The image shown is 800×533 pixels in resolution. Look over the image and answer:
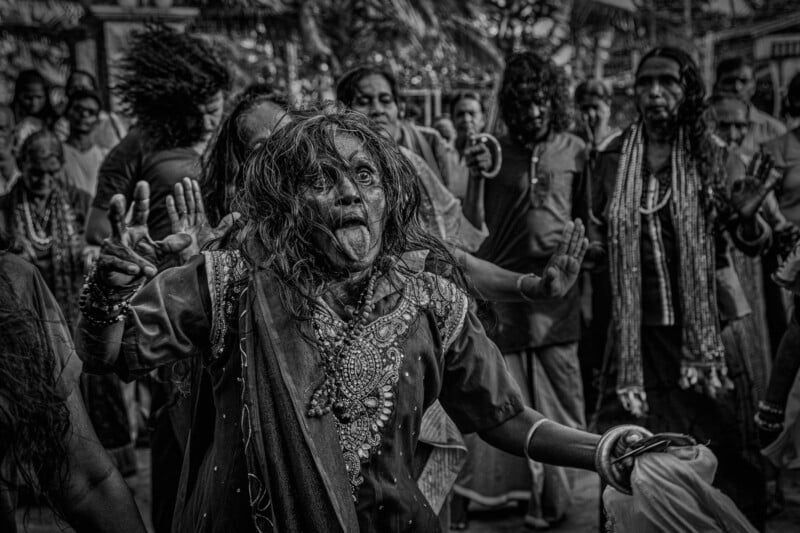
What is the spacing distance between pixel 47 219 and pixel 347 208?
4.32m

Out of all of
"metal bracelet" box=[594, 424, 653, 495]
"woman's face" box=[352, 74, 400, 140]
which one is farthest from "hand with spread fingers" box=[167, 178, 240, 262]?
"metal bracelet" box=[594, 424, 653, 495]

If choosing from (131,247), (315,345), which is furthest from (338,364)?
(131,247)

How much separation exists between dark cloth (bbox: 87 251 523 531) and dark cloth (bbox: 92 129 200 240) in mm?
2131

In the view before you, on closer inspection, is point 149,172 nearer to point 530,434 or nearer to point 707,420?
point 530,434

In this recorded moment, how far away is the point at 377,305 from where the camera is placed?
2629 millimetres

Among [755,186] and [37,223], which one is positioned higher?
[755,186]

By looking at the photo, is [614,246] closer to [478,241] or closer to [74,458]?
[478,241]

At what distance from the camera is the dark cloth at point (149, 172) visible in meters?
4.66

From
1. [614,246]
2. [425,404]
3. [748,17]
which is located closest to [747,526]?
[425,404]

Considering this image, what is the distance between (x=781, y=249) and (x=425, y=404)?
2720 mm

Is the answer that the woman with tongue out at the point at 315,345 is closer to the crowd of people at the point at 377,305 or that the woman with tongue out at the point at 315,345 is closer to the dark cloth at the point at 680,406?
the crowd of people at the point at 377,305

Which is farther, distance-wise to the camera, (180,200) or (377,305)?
(180,200)

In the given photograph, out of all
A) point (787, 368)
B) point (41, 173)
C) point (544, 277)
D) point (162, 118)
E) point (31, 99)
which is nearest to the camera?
point (544, 277)

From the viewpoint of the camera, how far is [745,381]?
4.95 meters
